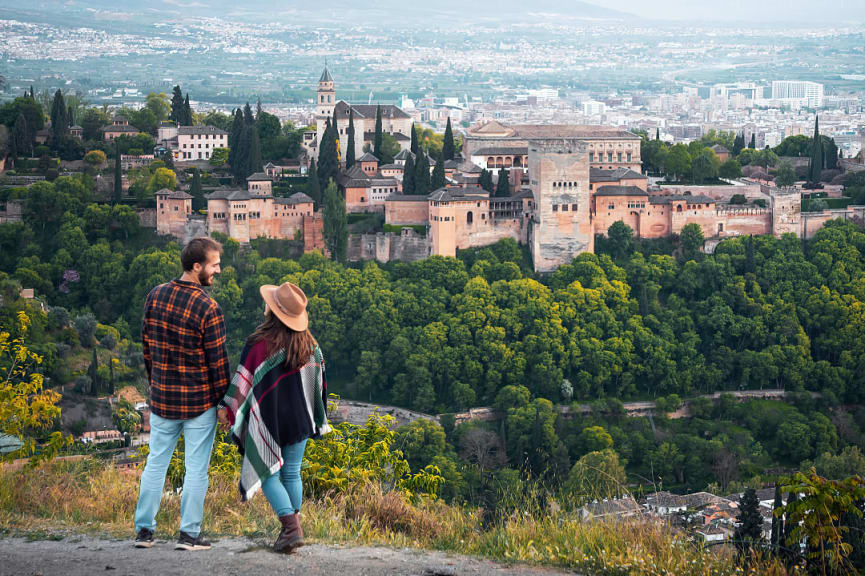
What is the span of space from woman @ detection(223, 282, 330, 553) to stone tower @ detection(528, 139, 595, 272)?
27.6 m

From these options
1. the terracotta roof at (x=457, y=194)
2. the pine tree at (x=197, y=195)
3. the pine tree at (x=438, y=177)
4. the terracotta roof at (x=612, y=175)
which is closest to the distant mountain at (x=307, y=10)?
the pine tree at (x=197, y=195)

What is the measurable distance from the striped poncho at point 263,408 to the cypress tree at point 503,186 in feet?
94.2

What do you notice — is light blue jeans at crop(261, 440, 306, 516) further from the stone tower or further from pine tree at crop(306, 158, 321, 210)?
pine tree at crop(306, 158, 321, 210)

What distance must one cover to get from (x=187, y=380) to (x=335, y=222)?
27.2m

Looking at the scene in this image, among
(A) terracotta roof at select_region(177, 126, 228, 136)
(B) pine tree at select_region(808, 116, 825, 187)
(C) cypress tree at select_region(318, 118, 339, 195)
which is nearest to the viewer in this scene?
(C) cypress tree at select_region(318, 118, 339, 195)

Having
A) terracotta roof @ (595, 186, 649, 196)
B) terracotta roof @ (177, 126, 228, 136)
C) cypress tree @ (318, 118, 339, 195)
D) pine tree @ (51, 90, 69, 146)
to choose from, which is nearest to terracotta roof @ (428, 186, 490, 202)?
terracotta roof @ (595, 186, 649, 196)

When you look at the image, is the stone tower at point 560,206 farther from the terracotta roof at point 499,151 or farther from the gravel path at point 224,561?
the gravel path at point 224,561

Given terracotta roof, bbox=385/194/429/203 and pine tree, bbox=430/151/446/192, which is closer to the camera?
terracotta roof, bbox=385/194/429/203

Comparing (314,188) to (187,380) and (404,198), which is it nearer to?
(404,198)

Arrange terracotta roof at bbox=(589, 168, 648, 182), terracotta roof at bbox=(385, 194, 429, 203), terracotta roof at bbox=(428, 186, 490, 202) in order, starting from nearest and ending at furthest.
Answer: terracotta roof at bbox=(428, 186, 490, 202) < terracotta roof at bbox=(385, 194, 429, 203) < terracotta roof at bbox=(589, 168, 648, 182)

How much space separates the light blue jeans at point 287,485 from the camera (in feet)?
20.4

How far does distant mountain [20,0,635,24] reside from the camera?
477 ft

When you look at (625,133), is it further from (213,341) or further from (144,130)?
(213,341)

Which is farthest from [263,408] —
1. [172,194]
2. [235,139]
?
[235,139]
